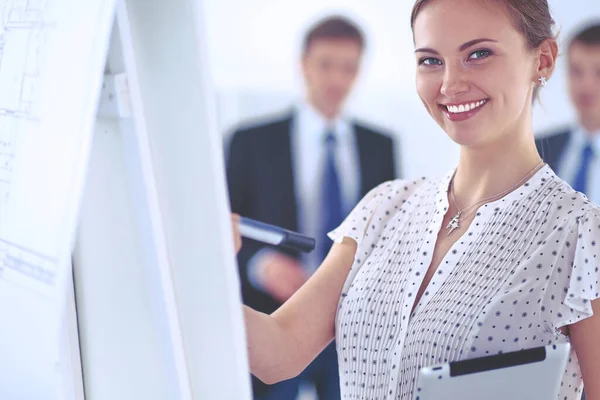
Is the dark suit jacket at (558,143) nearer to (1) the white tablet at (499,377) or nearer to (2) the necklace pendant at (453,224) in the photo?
(2) the necklace pendant at (453,224)

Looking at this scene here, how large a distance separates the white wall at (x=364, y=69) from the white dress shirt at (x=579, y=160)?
124mm

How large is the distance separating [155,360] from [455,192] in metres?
0.72

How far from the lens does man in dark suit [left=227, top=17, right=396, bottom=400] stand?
3436mm

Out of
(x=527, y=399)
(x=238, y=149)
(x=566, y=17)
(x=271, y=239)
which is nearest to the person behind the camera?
(x=271, y=239)

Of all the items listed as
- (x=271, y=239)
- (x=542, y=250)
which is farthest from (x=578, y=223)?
(x=271, y=239)

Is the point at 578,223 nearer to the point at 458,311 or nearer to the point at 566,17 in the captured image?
the point at 458,311

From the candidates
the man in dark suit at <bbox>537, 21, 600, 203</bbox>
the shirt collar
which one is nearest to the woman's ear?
the shirt collar

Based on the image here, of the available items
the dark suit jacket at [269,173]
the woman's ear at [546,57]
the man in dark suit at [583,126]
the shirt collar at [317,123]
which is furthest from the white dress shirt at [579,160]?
the woman's ear at [546,57]

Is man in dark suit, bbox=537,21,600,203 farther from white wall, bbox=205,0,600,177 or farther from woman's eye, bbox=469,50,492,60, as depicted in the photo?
woman's eye, bbox=469,50,492,60

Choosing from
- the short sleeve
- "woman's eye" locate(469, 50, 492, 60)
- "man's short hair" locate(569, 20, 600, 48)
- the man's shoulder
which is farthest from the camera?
"man's short hair" locate(569, 20, 600, 48)

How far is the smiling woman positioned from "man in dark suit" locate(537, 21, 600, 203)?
2677mm

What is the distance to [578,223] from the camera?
110 centimetres

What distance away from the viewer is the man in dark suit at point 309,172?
3436mm

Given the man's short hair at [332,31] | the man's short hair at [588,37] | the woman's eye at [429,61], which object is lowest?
the man's short hair at [588,37]
